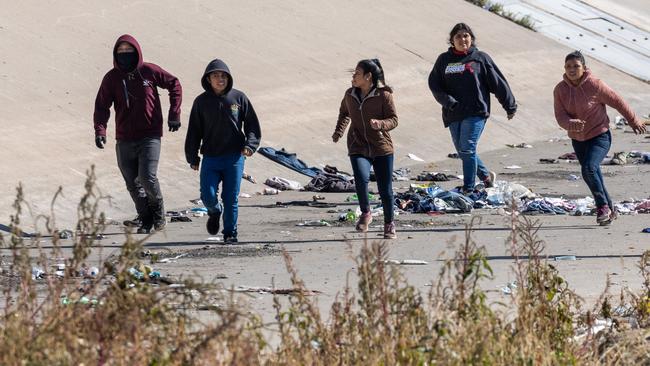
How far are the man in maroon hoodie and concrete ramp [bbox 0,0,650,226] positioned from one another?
121 cm

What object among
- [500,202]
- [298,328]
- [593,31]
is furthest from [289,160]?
[593,31]

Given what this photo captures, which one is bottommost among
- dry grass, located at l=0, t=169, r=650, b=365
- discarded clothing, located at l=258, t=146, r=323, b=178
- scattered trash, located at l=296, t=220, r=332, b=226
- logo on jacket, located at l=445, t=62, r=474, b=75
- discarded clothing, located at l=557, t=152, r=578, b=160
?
dry grass, located at l=0, t=169, r=650, b=365

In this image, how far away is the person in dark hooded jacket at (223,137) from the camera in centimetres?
1190

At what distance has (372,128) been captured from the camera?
1194 centimetres

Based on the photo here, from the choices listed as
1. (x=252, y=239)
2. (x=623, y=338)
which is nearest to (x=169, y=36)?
(x=252, y=239)

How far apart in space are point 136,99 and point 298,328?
249 inches

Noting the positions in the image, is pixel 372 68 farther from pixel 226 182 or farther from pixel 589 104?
pixel 589 104

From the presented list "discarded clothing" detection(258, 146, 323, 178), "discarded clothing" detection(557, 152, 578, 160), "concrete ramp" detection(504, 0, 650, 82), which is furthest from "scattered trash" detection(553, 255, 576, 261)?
"concrete ramp" detection(504, 0, 650, 82)

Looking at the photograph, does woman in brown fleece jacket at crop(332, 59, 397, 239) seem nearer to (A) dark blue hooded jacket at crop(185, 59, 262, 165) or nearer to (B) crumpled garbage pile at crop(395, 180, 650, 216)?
(A) dark blue hooded jacket at crop(185, 59, 262, 165)

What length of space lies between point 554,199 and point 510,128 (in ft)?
21.3

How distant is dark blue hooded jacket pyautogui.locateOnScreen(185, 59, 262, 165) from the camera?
468 inches

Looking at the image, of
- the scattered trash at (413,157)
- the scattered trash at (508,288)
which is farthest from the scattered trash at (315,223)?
the scattered trash at (413,157)

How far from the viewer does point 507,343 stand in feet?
20.5

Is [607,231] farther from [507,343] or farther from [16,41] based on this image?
[16,41]
